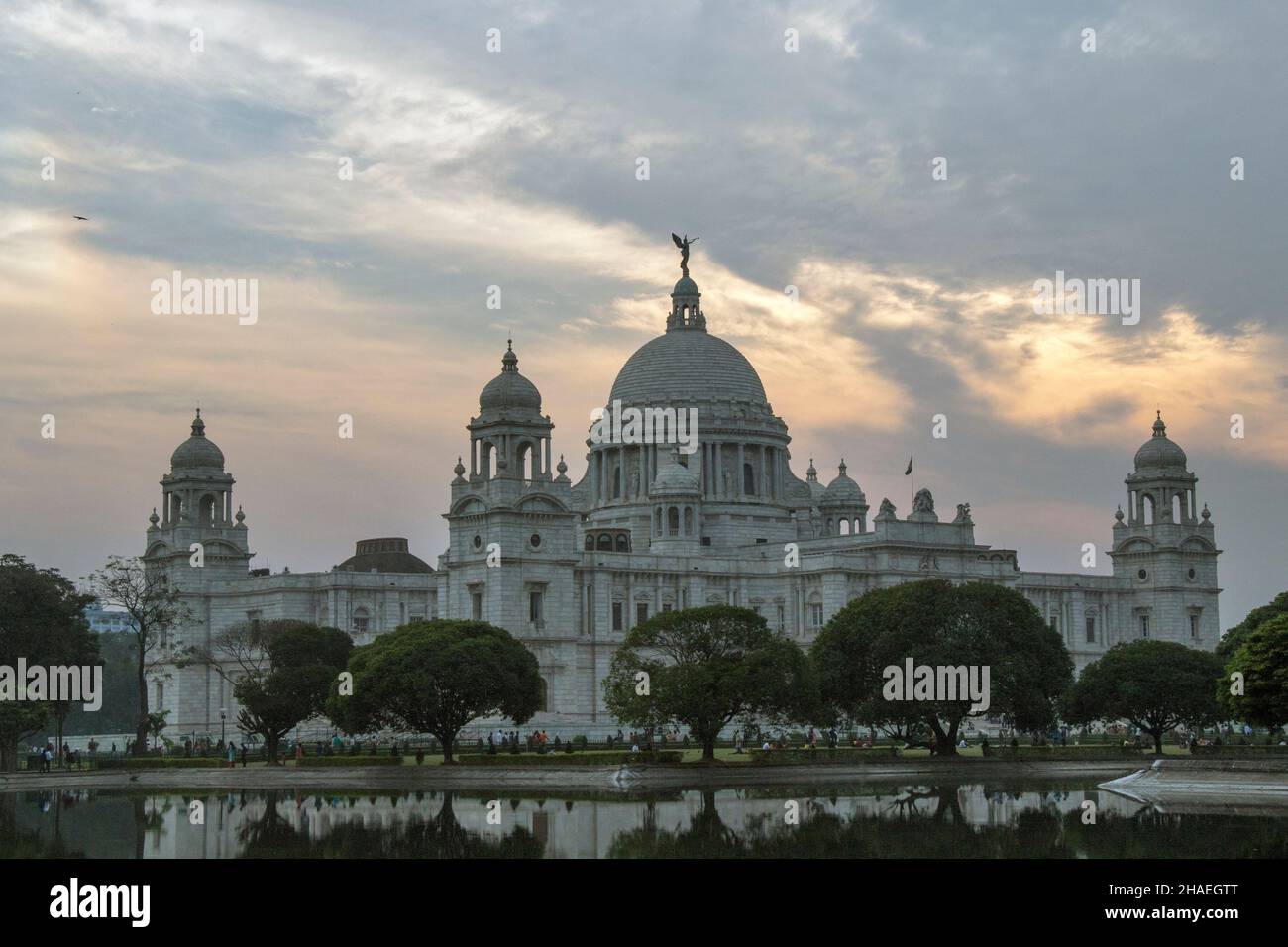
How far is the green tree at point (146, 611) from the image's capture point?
105875mm

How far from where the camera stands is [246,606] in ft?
427

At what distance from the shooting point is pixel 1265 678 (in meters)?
68.1

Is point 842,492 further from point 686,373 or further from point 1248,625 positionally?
point 1248,625

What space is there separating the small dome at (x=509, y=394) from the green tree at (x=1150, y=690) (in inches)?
1532

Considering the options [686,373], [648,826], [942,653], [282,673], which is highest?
[686,373]

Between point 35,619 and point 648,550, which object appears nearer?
point 35,619

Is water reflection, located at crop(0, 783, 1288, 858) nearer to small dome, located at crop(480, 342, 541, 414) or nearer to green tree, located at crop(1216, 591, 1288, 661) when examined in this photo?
green tree, located at crop(1216, 591, 1288, 661)

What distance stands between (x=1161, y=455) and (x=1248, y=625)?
190 feet

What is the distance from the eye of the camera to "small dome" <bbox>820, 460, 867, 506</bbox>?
15212cm

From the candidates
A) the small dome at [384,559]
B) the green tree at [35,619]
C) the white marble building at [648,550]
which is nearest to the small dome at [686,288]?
the white marble building at [648,550]

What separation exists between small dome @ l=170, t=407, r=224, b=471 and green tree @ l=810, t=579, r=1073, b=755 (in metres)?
54.8

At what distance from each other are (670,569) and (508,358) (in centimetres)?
1766

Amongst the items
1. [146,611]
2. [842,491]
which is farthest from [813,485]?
[146,611]
